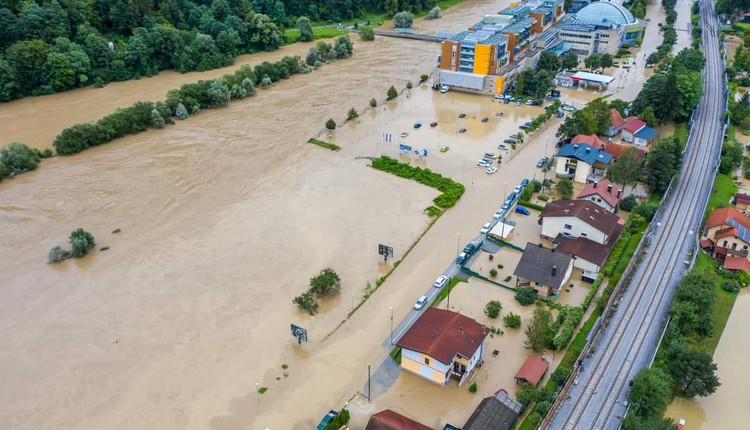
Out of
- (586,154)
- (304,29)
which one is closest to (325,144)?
(586,154)

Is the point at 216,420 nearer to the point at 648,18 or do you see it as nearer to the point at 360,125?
the point at 360,125

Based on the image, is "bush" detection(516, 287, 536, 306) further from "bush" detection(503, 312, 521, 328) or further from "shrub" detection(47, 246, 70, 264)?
"shrub" detection(47, 246, 70, 264)

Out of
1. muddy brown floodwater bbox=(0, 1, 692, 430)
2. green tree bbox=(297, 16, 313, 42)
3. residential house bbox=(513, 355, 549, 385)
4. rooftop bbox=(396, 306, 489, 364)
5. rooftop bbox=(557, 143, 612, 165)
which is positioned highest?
green tree bbox=(297, 16, 313, 42)

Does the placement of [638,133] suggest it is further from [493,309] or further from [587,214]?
[493,309]

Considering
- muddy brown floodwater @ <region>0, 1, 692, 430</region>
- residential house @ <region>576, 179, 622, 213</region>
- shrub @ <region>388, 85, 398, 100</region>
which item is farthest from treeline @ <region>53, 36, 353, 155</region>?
residential house @ <region>576, 179, 622, 213</region>

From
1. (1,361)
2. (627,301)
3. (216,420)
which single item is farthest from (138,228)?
(627,301)
